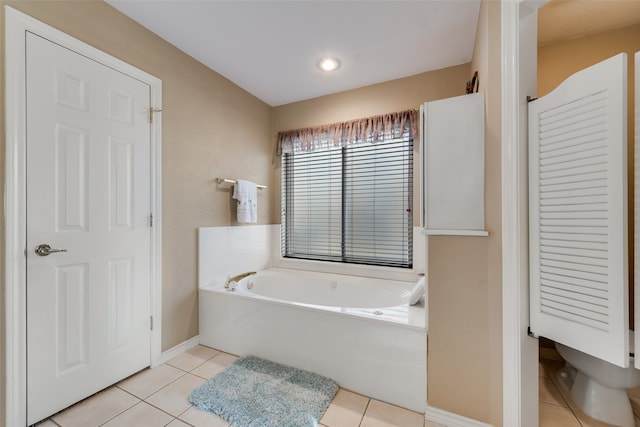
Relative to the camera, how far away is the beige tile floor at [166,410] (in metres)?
1.40

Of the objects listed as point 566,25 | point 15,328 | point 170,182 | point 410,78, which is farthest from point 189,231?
point 566,25

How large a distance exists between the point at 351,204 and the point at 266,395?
1.83 m

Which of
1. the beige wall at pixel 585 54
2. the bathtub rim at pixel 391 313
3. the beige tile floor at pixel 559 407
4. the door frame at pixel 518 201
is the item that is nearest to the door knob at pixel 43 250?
the bathtub rim at pixel 391 313

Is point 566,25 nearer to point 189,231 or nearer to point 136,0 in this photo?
point 136,0

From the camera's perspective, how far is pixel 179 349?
2.07 m

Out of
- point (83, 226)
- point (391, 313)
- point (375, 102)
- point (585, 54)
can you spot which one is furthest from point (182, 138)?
point (585, 54)

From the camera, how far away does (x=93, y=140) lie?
1.56 metres

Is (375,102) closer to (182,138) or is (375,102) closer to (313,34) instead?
(313,34)

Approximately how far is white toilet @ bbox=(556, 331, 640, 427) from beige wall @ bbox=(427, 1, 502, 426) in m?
0.66

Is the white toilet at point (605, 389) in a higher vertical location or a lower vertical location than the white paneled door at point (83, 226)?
lower

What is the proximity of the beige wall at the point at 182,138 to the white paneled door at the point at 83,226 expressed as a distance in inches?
6.2

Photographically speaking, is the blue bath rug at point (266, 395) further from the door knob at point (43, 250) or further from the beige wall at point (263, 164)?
the door knob at point (43, 250)

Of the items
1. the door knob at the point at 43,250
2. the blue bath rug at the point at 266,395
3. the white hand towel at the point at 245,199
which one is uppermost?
the white hand towel at the point at 245,199

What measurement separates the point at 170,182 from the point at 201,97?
0.81 m
